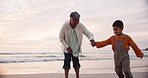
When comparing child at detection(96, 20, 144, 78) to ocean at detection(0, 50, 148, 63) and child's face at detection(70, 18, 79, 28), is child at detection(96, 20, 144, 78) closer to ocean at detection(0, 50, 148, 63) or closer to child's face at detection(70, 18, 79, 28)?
child's face at detection(70, 18, 79, 28)

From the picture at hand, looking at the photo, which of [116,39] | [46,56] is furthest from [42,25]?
[116,39]

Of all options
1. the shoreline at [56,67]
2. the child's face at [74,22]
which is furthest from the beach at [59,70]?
the child's face at [74,22]

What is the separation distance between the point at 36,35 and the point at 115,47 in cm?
119

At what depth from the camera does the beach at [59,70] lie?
3014mm

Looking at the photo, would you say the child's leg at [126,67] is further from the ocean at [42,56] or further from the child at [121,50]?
the ocean at [42,56]

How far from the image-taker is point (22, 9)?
10.4ft

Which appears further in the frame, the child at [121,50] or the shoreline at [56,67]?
the shoreline at [56,67]

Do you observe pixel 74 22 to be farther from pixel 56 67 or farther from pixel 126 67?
pixel 56 67

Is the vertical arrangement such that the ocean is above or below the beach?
above

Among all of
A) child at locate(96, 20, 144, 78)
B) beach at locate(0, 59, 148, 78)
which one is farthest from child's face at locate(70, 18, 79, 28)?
beach at locate(0, 59, 148, 78)

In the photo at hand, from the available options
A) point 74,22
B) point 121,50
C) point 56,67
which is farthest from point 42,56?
point 121,50

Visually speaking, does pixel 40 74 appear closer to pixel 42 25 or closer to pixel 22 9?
pixel 42 25

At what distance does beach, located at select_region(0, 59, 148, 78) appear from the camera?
3014 millimetres

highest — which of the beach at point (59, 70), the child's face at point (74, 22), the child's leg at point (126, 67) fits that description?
the child's face at point (74, 22)
